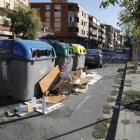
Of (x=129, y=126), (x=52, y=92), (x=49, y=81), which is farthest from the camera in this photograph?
(x=52, y=92)

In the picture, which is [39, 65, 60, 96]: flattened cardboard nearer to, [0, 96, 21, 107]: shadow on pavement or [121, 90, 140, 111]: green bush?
[0, 96, 21, 107]: shadow on pavement

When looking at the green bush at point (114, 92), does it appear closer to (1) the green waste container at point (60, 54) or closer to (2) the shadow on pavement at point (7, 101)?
(1) the green waste container at point (60, 54)

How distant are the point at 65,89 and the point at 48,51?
1.50m

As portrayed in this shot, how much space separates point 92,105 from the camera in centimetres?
954

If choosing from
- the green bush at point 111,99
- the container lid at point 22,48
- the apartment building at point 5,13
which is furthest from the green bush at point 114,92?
the apartment building at point 5,13

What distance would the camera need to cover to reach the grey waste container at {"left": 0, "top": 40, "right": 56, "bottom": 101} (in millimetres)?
9070

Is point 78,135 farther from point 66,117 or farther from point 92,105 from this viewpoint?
point 92,105

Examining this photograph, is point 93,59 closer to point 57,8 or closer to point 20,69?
point 20,69

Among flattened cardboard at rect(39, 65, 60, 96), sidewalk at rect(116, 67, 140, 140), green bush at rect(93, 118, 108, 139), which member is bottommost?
green bush at rect(93, 118, 108, 139)

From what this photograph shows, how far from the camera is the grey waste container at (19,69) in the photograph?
29.8ft

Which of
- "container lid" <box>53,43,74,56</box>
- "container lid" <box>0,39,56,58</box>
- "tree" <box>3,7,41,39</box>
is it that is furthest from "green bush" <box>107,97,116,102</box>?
"tree" <box>3,7,41,39</box>

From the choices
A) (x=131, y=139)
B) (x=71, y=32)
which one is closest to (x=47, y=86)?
(x=131, y=139)

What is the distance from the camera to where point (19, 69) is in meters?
9.05

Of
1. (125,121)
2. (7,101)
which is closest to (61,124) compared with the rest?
(125,121)
